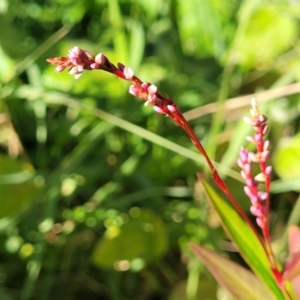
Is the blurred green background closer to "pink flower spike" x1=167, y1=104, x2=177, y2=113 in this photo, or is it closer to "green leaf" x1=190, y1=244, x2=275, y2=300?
"green leaf" x1=190, y1=244, x2=275, y2=300

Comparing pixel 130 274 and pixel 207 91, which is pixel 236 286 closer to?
pixel 130 274

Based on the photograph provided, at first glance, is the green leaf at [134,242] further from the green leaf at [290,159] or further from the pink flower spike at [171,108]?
the pink flower spike at [171,108]

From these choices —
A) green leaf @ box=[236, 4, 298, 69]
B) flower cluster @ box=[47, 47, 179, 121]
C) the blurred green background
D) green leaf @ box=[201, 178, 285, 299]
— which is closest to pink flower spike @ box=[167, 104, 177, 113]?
flower cluster @ box=[47, 47, 179, 121]

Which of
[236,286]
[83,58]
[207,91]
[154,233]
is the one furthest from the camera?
[207,91]

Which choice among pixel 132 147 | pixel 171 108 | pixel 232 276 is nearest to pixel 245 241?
pixel 232 276

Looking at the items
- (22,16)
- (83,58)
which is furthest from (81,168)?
(83,58)

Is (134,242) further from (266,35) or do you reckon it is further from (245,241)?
(266,35)
